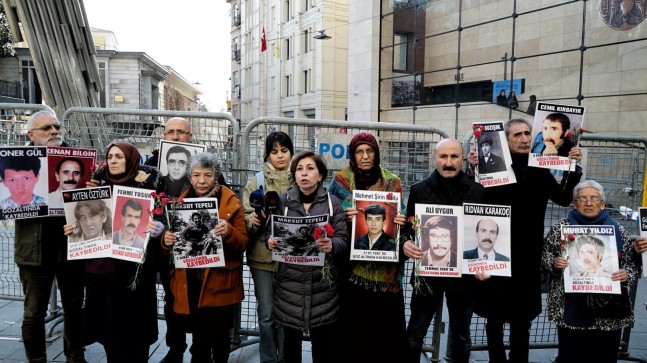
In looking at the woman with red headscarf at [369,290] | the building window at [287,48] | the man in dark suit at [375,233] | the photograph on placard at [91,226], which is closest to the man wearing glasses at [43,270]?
the photograph on placard at [91,226]

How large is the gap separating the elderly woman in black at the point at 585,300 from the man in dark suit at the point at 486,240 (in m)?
0.58

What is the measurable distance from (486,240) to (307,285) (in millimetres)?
1341

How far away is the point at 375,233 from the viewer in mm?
3279

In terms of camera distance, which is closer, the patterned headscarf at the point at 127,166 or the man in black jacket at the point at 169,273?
the patterned headscarf at the point at 127,166

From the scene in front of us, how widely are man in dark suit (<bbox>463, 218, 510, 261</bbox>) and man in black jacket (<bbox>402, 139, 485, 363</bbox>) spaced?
0.20 meters

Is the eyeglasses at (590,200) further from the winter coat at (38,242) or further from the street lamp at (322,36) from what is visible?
the street lamp at (322,36)

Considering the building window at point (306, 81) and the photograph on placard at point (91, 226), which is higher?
the building window at point (306, 81)

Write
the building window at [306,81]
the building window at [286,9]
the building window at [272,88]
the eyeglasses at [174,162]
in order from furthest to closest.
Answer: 1. the building window at [272,88]
2. the building window at [286,9]
3. the building window at [306,81]
4. the eyeglasses at [174,162]

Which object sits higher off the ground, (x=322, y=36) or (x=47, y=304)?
(x=322, y=36)

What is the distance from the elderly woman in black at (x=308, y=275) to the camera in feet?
10.8

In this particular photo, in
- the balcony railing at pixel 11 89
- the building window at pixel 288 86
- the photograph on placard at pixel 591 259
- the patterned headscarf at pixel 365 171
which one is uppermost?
the building window at pixel 288 86

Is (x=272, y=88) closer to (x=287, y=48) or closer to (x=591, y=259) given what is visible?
(x=287, y=48)

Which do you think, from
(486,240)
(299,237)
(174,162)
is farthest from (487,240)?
(174,162)

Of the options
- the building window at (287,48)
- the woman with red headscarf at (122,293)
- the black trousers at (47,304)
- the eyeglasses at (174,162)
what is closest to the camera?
the woman with red headscarf at (122,293)
